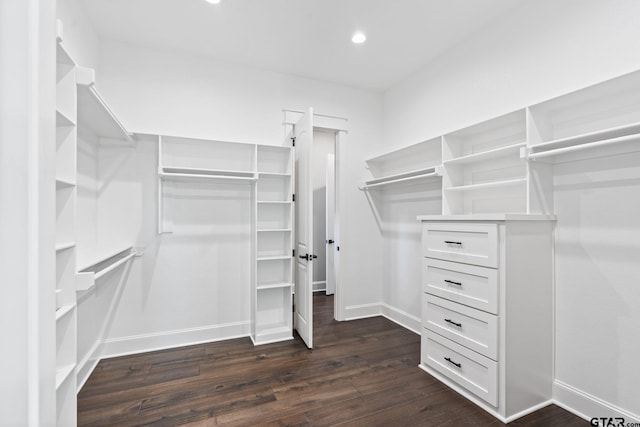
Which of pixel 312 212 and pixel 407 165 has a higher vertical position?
pixel 407 165

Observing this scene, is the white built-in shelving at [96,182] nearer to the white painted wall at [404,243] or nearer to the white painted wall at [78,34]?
the white painted wall at [78,34]

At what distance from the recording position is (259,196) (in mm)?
3350

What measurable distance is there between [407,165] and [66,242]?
3.21m

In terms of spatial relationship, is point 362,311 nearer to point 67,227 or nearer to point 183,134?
point 183,134

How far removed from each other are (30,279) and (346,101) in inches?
153

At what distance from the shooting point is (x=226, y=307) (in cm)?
323

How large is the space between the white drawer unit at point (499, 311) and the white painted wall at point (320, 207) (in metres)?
3.07

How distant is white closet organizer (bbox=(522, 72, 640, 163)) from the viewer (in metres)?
1.75

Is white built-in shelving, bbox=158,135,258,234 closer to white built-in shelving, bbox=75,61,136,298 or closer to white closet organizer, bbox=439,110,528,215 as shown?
white built-in shelving, bbox=75,61,136,298

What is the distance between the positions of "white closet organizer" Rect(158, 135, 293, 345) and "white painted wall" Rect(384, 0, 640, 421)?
227cm

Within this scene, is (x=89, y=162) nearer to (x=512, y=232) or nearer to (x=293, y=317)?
(x=293, y=317)

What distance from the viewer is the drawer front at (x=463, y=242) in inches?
79.7

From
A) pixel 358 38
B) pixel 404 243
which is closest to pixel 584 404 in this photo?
pixel 404 243

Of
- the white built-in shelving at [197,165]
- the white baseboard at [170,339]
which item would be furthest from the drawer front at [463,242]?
the white baseboard at [170,339]
